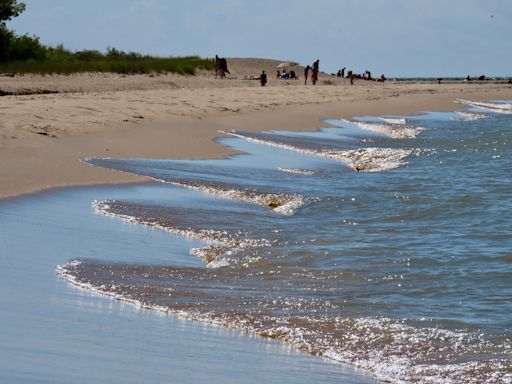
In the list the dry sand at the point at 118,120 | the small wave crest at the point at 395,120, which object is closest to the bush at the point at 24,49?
the dry sand at the point at 118,120

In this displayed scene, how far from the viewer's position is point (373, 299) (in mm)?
7438

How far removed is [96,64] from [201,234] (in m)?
34.5

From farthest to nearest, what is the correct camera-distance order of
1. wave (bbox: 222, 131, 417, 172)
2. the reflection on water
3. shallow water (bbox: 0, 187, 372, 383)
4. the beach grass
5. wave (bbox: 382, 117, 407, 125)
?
the beach grass, wave (bbox: 382, 117, 407, 125), wave (bbox: 222, 131, 417, 172), the reflection on water, shallow water (bbox: 0, 187, 372, 383)

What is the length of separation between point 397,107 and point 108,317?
3454 centimetres

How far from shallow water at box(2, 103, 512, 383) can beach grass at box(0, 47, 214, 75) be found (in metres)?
21.7

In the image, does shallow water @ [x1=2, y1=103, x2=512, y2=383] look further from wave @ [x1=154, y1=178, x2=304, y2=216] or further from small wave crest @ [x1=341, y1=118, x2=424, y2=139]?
small wave crest @ [x1=341, y1=118, x2=424, y2=139]

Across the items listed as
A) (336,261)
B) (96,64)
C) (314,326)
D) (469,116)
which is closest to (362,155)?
(336,261)

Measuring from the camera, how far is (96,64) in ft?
141

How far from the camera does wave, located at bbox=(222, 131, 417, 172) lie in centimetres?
1784

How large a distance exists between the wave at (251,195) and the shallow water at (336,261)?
0.03 meters

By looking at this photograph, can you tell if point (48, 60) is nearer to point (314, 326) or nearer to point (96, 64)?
point (96, 64)

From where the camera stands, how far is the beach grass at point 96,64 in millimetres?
37250

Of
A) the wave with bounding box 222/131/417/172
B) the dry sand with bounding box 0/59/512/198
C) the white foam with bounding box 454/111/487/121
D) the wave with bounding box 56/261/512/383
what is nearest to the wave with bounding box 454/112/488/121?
the white foam with bounding box 454/111/487/121

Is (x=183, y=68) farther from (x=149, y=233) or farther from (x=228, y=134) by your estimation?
(x=149, y=233)
